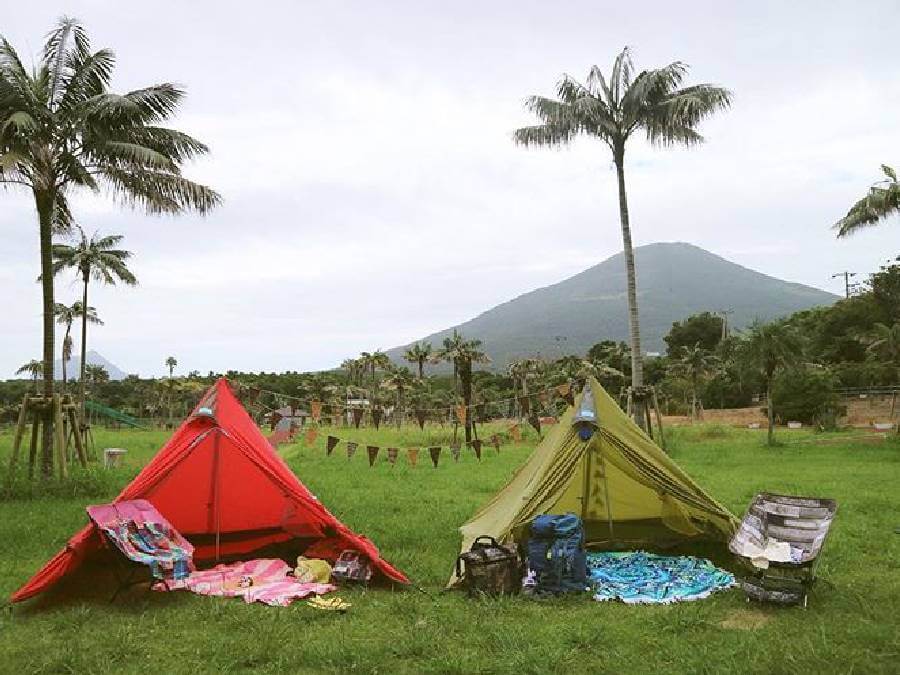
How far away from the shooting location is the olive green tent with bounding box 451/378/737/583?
303 inches

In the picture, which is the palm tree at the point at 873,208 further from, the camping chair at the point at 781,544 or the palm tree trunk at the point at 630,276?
the camping chair at the point at 781,544

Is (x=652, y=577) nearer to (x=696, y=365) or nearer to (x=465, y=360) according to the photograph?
(x=465, y=360)

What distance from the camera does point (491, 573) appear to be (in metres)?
6.57

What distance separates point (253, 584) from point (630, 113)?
1393 cm

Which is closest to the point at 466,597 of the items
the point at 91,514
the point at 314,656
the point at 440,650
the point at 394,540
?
the point at 440,650

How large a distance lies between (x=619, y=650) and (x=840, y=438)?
23916mm

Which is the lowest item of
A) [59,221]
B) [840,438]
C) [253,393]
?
[840,438]

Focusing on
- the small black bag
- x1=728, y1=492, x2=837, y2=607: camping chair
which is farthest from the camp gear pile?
x1=728, y1=492, x2=837, y2=607: camping chair

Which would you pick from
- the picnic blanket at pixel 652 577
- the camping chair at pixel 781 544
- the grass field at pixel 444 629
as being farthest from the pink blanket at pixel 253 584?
the camping chair at pixel 781 544

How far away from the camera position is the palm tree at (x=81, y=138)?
37.4ft

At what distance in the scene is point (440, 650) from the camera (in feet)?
17.1

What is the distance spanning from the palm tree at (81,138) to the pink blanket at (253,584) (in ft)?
21.2

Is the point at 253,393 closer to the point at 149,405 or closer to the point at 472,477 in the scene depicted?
the point at 472,477

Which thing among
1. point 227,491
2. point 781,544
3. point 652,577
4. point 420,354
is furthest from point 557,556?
point 420,354
